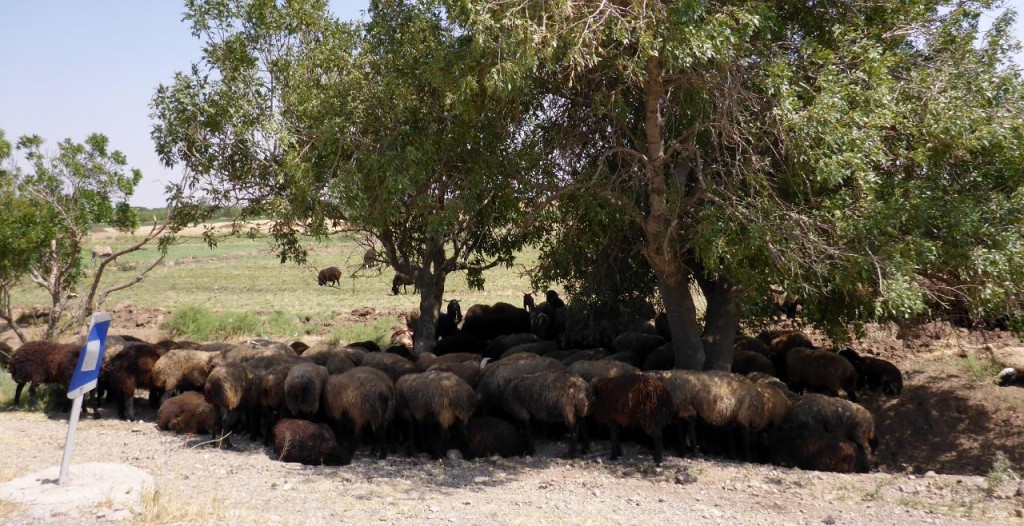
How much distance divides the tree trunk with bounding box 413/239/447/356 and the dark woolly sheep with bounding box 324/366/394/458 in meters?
4.26

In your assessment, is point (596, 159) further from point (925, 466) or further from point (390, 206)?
point (925, 466)

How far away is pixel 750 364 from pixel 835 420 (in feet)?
9.84

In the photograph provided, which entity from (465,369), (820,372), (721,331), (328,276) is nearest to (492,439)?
(465,369)

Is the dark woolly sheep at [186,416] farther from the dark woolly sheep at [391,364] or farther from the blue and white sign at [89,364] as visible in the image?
the blue and white sign at [89,364]

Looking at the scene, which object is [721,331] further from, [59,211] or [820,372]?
[59,211]

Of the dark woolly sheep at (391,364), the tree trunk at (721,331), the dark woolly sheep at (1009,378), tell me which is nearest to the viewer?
the dark woolly sheep at (391,364)

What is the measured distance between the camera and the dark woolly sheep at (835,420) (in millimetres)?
10188

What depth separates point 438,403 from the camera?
10195 millimetres

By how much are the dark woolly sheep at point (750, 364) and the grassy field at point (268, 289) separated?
6.61 metres

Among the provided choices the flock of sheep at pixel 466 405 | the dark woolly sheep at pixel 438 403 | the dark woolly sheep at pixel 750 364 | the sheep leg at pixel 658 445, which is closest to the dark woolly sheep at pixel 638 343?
the dark woolly sheep at pixel 750 364

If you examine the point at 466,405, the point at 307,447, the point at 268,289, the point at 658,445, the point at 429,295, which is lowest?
the point at 307,447

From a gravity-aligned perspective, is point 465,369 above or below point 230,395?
above

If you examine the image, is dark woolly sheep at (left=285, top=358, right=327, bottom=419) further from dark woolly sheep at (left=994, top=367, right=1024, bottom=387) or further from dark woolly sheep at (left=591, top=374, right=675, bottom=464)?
dark woolly sheep at (left=994, top=367, right=1024, bottom=387)

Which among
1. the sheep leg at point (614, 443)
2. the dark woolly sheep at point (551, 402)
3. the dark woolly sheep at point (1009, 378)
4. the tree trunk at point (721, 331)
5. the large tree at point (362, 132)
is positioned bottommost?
the sheep leg at point (614, 443)
